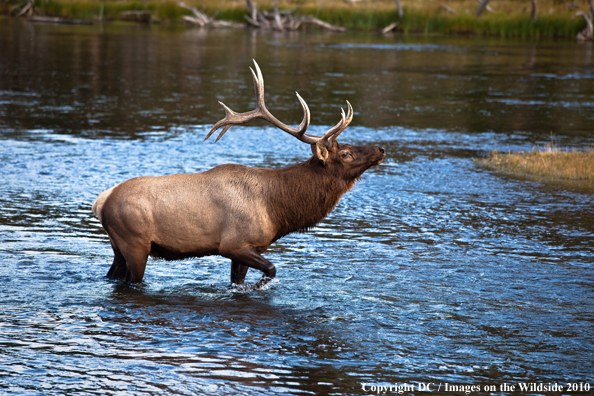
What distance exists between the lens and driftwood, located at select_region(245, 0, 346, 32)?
5219 centimetres

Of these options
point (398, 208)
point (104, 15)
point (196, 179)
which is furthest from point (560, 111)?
point (104, 15)

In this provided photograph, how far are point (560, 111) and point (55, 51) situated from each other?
2228 cm

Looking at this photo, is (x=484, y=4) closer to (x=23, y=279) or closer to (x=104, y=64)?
(x=104, y=64)

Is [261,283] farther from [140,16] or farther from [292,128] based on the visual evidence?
[140,16]

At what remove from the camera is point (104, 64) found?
28609 millimetres

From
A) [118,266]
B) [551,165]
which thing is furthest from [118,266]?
[551,165]

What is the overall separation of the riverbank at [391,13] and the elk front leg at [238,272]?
43221mm

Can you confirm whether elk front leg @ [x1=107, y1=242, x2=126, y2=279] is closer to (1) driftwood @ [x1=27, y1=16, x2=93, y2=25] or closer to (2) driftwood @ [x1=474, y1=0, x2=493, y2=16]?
(2) driftwood @ [x1=474, y1=0, x2=493, y2=16]

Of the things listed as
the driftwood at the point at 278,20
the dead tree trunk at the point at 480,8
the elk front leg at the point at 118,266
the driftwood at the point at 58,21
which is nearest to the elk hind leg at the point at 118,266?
the elk front leg at the point at 118,266

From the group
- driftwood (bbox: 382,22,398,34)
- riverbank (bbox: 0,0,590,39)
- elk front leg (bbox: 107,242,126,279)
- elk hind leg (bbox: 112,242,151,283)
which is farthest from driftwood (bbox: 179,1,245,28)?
elk hind leg (bbox: 112,242,151,283)

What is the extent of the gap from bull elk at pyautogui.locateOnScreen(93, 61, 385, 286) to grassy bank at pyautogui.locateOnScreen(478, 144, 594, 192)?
626cm

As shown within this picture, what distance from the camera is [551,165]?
43.6 feet

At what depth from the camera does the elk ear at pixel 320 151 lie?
7418mm

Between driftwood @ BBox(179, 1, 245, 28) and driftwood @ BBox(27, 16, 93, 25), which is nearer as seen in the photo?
driftwood @ BBox(27, 16, 93, 25)
